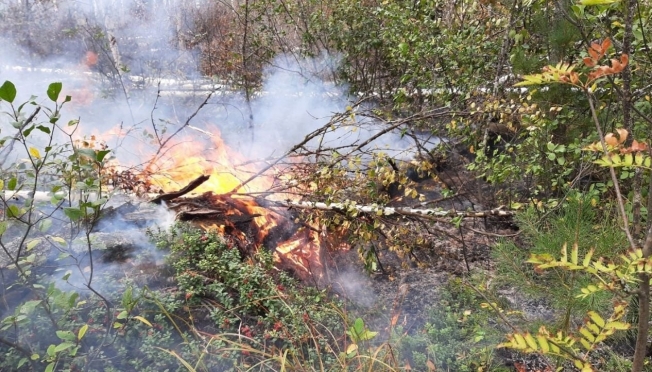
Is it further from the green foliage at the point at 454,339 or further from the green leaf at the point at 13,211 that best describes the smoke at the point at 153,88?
the green leaf at the point at 13,211

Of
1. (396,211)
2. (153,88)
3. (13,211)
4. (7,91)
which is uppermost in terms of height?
(7,91)

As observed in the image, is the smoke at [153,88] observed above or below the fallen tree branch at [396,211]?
above

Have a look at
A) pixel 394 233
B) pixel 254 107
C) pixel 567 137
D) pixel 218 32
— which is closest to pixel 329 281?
pixel 394 233

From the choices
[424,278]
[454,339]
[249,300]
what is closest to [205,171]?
[249,300]

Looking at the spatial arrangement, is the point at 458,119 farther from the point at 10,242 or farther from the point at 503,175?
the point at 10,242

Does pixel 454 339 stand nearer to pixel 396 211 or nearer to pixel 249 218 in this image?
pixel 396 211

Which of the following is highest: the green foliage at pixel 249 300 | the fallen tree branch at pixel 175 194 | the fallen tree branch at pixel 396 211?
the fallen tree branch at pixel 175 194

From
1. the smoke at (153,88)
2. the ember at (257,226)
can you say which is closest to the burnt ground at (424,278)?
the ember at (257,226)

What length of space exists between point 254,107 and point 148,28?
18.8 ft

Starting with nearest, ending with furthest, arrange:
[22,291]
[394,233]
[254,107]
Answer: [22,291] < [394,233] < [254,107]

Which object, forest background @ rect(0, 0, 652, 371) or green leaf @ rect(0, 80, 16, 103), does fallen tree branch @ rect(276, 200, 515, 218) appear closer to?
forest background @ rect(0, 0, 652, 371)

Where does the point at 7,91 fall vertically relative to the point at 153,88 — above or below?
above

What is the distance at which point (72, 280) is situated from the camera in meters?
2.97

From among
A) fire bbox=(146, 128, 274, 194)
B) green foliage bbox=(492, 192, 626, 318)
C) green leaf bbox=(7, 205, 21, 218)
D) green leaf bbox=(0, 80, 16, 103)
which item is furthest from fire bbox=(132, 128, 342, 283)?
green leaf bbox=(0, 80, 16, 103)
